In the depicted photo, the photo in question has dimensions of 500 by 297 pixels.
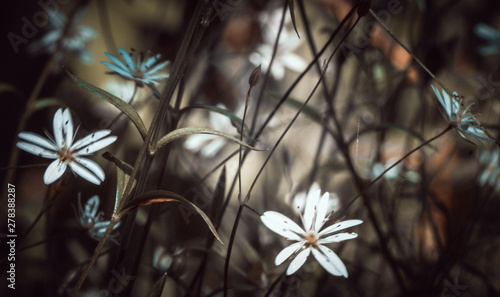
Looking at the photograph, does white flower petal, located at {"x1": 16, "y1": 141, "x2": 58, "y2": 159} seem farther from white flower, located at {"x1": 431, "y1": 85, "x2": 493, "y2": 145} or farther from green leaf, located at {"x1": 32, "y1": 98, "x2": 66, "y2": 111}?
white flower, located at {"x1": 431, "y1": 85, "x2": 493, "y2": 145}

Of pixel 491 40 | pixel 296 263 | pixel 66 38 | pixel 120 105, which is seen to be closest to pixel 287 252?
pixel 296 263

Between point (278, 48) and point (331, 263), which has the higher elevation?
point (278, 48)

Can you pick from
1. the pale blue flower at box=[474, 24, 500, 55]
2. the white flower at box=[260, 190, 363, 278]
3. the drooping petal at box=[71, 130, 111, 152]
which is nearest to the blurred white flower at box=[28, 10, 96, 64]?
the drooping petal at box=[71, 130, 111, 152]

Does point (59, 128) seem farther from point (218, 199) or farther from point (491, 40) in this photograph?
point (491, 40)

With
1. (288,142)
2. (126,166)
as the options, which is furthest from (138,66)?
(288,142)

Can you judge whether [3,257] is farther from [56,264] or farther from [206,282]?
[206,282]

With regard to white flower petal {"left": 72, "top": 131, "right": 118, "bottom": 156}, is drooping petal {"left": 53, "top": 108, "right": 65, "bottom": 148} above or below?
above

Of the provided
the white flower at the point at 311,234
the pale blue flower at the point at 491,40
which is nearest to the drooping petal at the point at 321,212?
the white flower at the point at 311,234
